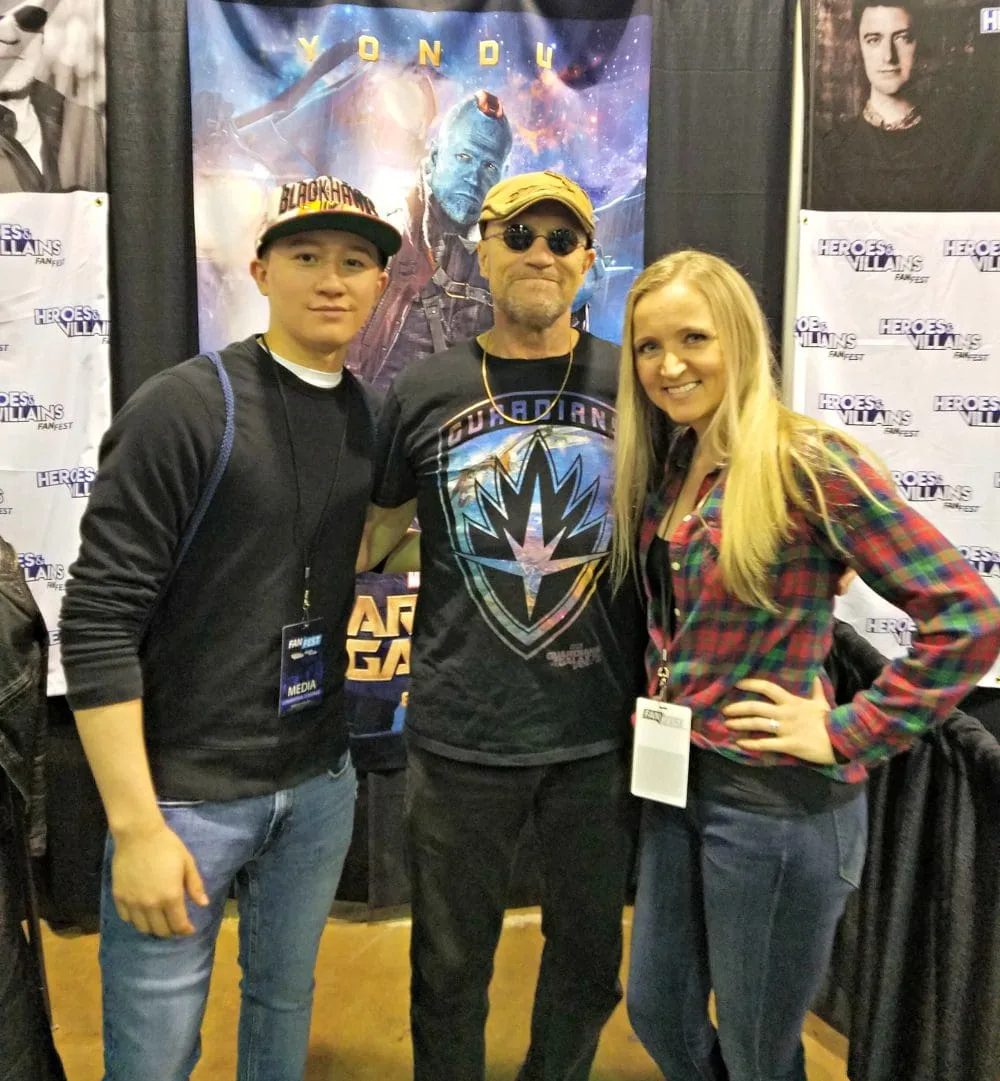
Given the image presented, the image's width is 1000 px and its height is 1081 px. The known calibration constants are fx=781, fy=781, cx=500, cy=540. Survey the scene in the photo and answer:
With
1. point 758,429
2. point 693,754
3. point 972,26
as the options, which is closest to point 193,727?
point 693,754

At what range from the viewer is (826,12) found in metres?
2.27

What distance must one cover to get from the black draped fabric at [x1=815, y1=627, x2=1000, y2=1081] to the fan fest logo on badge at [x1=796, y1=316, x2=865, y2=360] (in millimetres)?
1199

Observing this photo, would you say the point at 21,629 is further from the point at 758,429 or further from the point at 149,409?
the point at 758,429

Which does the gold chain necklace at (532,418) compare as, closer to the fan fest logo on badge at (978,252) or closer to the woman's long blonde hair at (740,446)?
the woman's long blonde hair at (740,446)

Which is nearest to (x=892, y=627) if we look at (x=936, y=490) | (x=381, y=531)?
(x=936, y=490)

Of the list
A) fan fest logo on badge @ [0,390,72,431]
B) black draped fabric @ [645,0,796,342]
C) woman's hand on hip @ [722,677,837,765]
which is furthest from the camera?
black draped fabric @ [645,0,796,342]

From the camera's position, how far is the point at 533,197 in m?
1.38

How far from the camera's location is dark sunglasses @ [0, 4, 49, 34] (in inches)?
82.6

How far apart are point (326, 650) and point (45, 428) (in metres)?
1.48

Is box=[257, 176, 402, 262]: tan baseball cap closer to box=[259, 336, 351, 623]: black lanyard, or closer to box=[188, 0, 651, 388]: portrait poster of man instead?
box=[259, 336, 351, 623]: black lanyard

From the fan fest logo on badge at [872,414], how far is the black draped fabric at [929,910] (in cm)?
112

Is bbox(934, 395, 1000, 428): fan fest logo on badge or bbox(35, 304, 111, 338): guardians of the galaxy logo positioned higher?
bbox(35, 304, 111, 338): guardians of the galaxy logo

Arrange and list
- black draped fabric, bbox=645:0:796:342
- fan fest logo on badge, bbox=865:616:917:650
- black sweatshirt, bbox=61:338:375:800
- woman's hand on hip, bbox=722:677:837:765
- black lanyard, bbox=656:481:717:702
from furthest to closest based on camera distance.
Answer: fan fest logo on badge, bbox=865:616:917:650 → black draped fabric, bbox=645:0:796:342 → black lanyard, bbox=656:481:717:702 → woman's hand on hip, bbox=722:677:837:765 → black sweatshirt, bbox=61:338:375:800

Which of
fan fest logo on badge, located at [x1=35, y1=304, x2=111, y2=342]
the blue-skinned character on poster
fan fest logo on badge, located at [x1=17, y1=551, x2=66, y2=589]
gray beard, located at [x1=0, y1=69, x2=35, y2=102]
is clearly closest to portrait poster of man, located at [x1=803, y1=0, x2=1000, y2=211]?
the blue-skinned character on poster
